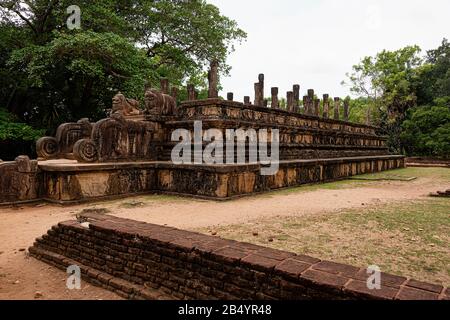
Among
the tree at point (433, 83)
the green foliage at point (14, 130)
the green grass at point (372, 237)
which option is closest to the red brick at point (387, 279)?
the green grass at point (372, 237)

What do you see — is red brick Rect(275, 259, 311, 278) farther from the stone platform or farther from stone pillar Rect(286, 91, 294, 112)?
stone pillar Rect(286, 91, 294, 112)

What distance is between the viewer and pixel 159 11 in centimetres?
1594

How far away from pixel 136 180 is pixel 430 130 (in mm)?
21966

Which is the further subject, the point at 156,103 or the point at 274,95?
the point at 274,95

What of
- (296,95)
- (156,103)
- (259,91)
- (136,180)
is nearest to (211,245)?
(136,180)

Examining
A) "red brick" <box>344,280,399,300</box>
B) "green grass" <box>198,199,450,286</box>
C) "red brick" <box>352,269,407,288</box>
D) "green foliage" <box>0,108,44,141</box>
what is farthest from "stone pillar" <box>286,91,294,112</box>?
"red brick" <box>344,280,399,300</box>

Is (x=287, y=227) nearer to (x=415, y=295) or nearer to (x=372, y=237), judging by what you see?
(x=372, y=237)

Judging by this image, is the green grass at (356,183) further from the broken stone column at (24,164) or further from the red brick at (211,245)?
the broken stone column at (24,164)

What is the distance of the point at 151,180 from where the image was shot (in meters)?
7.19

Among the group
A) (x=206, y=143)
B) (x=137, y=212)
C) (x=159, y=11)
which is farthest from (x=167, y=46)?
(x=137, y=212)

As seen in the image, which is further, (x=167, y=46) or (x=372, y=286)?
(x=167, y=46)

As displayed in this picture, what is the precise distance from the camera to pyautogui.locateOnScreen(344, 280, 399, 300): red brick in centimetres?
172
